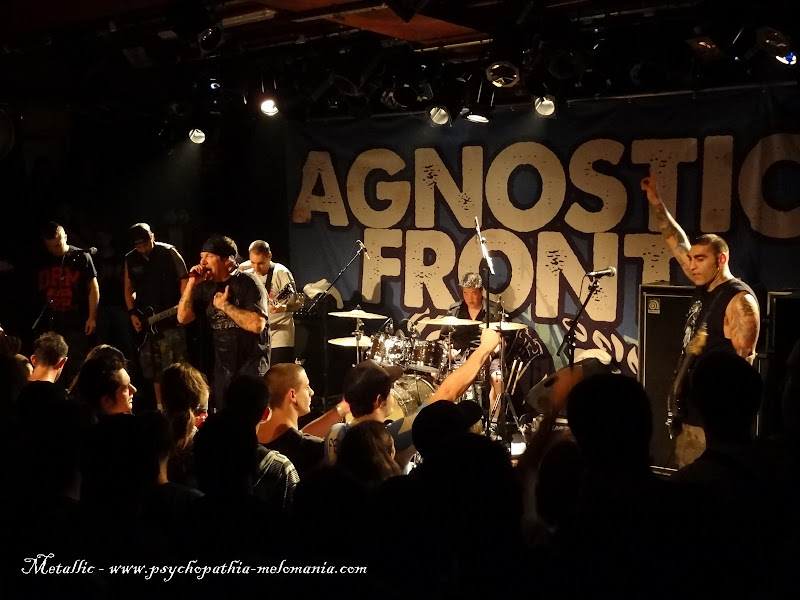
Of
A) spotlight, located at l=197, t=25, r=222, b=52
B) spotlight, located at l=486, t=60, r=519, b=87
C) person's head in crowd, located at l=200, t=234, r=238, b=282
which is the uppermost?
spotlight, located at l=197, t=25, r=222, b=52

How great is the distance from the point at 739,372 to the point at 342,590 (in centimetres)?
150

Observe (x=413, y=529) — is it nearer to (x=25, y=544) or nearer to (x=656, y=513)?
(x=656, y=513)

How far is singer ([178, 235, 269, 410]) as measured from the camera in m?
6.69

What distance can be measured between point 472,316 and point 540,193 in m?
1.38

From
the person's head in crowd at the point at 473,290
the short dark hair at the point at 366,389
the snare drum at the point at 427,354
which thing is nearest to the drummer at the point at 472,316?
the person's head in crowd at the point at 473,290

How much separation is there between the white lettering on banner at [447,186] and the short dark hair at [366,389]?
5.12 metres

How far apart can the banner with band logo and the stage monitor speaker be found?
103 centimetres

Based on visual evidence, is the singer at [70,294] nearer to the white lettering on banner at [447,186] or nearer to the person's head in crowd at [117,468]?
the white lettering on banner at [447,186]

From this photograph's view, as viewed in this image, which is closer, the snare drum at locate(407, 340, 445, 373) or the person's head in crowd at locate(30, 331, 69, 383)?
the person's head in crowd at locate(30, 331, 69, 383)

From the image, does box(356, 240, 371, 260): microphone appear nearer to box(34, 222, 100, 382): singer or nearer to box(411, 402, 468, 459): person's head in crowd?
box(34, 222, 100, 382): singer

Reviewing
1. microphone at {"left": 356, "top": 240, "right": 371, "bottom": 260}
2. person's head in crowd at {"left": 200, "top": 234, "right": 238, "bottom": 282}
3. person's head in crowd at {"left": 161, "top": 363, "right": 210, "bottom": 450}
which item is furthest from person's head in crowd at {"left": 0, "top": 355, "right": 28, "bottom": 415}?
microphone at {"left": 356, "top": 240, "right": 371, "bottom": 260}

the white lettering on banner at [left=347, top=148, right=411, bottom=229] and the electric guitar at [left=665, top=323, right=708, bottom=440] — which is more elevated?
the white lettering on banner at [left=347, top=148, right=411, bottom=229]

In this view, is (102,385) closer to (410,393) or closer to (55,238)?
(410,393)

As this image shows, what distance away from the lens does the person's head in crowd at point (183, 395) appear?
3768 mm
